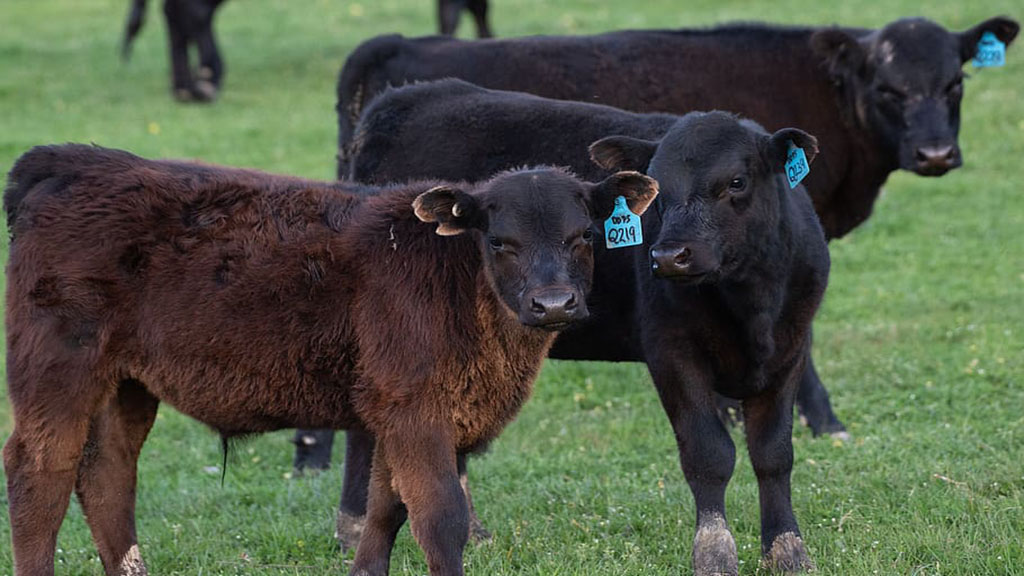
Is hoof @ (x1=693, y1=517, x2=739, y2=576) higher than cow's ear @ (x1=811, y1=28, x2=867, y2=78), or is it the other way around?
cow's ear @ (x1=811, y1=28, x2=867, y2=78)

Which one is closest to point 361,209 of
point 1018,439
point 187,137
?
point 1018,439

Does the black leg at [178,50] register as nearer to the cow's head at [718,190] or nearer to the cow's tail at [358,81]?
the cow's tail at [358,81]

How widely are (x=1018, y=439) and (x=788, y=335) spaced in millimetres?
2375

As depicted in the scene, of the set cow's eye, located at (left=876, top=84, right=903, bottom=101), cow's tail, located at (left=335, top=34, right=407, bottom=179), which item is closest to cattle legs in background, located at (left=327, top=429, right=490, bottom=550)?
cow's tail, located at (left=335, top=34, right=407, bottom=179)

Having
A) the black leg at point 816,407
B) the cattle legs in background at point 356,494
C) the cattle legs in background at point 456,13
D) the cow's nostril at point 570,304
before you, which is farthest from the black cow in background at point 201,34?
the cow's nostril at point 570,304

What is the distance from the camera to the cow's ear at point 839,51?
9.84m

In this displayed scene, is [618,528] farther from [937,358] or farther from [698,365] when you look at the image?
[937,358]

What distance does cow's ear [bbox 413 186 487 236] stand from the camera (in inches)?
236

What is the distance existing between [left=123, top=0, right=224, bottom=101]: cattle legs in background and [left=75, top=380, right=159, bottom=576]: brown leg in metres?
12.9

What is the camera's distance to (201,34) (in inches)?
752

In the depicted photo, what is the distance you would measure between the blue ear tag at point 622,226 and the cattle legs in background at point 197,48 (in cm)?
1365

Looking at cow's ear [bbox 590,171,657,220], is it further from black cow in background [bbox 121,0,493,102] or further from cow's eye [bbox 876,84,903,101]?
black cow in background [bbox 121,0,493,102]

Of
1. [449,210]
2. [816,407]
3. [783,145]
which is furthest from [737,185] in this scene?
[816,407]

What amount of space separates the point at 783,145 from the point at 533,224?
134 cm
